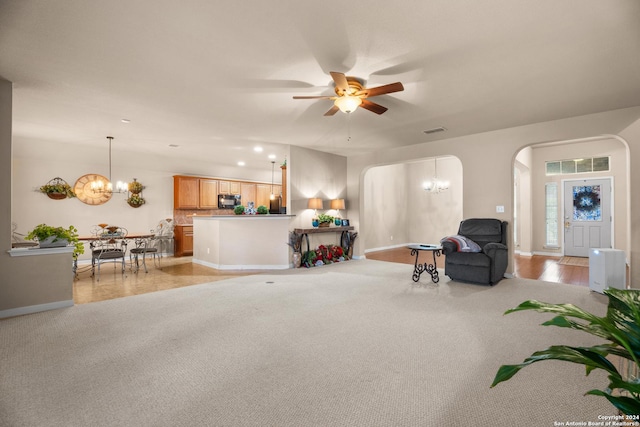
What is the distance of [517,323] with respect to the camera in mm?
3152

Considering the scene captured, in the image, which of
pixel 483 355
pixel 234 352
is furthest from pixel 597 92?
pixel 234 352

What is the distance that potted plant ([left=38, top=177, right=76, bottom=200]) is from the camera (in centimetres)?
660

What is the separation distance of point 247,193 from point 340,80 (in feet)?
25.0

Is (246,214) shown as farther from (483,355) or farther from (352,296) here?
(483,355)

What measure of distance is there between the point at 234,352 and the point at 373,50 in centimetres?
298

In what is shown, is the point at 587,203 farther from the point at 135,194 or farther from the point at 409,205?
the point at 135,194

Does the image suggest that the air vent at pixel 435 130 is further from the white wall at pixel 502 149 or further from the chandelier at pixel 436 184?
the chandelier at pixel 436 184

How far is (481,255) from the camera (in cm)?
477

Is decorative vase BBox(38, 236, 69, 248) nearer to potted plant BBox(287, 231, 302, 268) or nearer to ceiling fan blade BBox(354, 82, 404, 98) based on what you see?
potted plant BBox(287, 231, 302, 268)

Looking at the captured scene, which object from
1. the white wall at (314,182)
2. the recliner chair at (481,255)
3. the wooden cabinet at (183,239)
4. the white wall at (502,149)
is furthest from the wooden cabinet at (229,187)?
the recliner chair at (481,255)

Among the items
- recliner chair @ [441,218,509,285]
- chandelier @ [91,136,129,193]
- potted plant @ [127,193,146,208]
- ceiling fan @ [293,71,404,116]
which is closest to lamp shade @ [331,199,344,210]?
recliner chair @ [441,218,509,285]

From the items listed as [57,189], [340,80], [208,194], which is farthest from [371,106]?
[57,189]

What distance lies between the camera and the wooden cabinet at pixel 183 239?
8.34 m

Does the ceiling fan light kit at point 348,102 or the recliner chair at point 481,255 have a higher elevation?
the ceiling fan light kit at point 348,102
